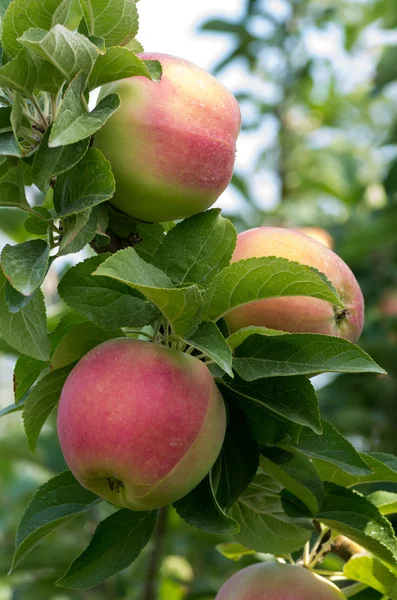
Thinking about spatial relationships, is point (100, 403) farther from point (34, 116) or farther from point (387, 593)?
point (387, 593)

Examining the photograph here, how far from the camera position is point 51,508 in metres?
1.09

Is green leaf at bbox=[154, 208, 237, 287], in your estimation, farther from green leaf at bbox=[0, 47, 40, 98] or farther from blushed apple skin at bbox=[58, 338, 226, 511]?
green leaf at bbox=[0, 47, 40, 98]

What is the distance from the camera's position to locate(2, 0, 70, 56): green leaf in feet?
3.00

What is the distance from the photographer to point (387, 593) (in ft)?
3.56

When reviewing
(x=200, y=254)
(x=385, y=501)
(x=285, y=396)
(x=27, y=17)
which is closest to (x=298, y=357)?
(x=285, y=396)

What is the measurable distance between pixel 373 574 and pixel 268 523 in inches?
6.4

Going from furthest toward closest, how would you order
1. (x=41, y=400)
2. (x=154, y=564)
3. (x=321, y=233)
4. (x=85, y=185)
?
(x=321, y=233) → (x=154, y=564) → (x=41, y=400) → (x=85, y=185)

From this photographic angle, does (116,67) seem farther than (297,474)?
No

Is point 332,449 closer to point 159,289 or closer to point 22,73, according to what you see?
point 159,289

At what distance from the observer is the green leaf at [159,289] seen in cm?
78

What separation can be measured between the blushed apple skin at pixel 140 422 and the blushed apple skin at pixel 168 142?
19 cm

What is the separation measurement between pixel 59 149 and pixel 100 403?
11.6 inches

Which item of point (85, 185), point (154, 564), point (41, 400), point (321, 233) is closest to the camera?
point (85, 185)

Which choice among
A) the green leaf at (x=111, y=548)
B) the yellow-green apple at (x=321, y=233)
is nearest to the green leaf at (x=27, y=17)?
the green leaf at (x=111, y=548)
